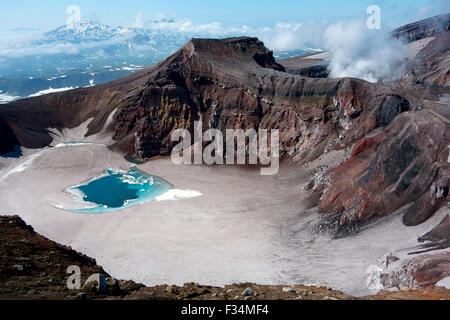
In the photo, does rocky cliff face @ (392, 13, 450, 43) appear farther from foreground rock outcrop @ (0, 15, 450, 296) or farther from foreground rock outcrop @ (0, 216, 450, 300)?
foreground rock outcrop @ (0, 216, 450, 300)

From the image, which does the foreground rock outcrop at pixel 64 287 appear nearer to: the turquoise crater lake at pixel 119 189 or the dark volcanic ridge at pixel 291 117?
the dark volcanic ridge at pixel 291 117

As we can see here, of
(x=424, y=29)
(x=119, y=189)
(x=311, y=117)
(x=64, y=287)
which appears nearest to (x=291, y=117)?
(x=311, y=117)

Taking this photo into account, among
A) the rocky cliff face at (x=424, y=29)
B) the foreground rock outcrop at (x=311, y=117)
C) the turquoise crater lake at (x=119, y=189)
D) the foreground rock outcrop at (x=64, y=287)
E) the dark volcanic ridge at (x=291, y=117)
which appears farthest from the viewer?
the rocky cliff face at (x=424, y=29)

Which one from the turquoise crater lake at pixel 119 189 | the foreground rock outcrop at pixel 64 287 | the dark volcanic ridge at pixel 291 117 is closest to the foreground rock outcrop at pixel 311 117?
the dark volcanic ridge at pixel 291 117

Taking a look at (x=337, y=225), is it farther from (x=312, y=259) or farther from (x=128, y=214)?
(x=128, y=214)

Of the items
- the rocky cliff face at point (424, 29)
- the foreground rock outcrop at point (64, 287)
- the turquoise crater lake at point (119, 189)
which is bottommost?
the turquoise crater lake at point (119, 189)

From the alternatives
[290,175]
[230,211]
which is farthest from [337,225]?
[290,175]

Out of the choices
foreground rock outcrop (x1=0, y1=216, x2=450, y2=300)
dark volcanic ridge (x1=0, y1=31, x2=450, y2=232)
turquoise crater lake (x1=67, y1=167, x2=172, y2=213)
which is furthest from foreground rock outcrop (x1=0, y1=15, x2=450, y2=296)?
foreground rock outcrop (x1=0, y1=216, x2=450, y2=300)

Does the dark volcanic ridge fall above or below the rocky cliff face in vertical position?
below
